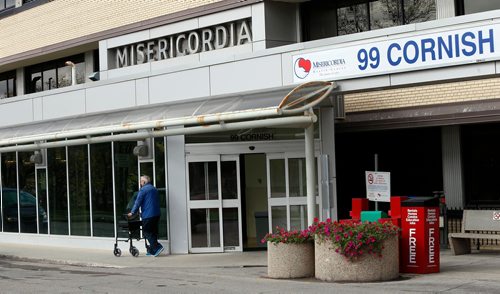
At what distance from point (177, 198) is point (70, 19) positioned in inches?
421

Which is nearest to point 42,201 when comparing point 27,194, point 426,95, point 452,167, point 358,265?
point 27,194

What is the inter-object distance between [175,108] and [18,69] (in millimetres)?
15005

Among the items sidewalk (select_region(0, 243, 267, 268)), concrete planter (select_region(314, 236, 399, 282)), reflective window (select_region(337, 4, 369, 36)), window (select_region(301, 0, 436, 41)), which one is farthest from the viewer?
reflective window (select_region(337, 4, 369, 36))

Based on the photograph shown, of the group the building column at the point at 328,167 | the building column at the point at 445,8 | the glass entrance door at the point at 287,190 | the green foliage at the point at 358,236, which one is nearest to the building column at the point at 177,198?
the glass entrance door at the point at 287,190

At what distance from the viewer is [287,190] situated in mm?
18375

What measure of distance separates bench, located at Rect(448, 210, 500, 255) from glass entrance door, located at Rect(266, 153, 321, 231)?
135 inches

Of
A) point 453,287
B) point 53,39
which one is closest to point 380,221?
point 453,287

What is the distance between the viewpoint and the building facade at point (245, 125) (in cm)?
1579

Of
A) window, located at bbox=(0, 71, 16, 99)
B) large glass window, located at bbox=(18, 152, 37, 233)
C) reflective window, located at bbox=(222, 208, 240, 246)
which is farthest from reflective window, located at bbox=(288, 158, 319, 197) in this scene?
window, located at bbox=(0, 71, 16, 99)

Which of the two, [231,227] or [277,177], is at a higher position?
[277,177]

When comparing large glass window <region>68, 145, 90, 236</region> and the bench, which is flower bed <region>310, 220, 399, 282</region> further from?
large glass window <region>68, 145, 90, 236</region>

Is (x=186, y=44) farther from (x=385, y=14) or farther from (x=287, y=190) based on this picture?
(x=287, y=190)

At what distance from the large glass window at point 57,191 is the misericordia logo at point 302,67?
8446 millimetres

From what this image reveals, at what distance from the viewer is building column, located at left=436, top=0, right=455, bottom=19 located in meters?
19.0
